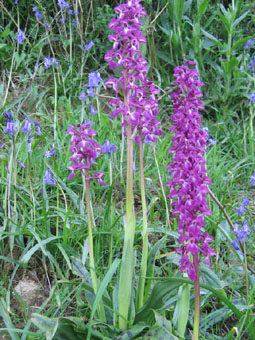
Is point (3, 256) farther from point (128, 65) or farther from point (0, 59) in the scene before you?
point (0, 59)

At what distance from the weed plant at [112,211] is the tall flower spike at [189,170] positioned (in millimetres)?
156

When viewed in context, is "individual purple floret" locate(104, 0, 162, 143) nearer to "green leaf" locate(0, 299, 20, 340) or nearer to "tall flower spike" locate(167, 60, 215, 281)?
"tall flower spike" locate(167, 60, 215, 281)

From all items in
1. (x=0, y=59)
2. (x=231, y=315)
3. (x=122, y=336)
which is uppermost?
(x=0, y=59)

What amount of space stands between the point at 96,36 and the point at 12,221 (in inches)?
120

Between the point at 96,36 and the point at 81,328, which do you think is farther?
the point at 96,36

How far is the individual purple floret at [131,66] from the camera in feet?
6.02

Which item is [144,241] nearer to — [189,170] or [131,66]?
[189,170]

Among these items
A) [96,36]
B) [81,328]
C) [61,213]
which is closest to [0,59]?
[96,36]

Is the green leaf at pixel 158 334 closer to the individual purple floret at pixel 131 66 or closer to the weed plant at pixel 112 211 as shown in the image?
the weed plant at pixel 112 211

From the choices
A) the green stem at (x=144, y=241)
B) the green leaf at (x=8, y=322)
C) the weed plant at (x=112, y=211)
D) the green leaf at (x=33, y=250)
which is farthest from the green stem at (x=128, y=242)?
the green leaf at (x=33, y=250)

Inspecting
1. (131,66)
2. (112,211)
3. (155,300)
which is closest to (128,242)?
(155,300)

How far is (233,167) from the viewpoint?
416 centimetres

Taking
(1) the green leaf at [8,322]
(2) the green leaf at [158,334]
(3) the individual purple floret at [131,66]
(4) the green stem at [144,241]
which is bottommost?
(1) the green leaf at [8,322]

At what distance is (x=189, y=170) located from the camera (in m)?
1.81
